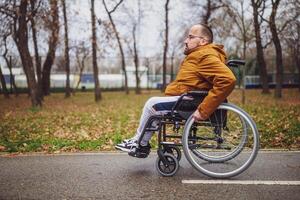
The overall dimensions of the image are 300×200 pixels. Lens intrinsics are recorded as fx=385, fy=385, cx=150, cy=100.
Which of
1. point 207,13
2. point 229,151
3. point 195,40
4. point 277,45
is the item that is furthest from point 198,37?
point 207,13

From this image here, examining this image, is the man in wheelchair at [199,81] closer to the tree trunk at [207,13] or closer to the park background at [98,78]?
the park background at [98,78]

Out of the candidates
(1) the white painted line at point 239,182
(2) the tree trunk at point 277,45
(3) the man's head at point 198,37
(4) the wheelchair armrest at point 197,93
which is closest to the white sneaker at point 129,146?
(1) the white painted line at point 239,182

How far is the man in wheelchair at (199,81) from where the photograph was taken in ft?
13.8

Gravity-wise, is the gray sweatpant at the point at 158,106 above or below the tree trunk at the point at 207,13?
below

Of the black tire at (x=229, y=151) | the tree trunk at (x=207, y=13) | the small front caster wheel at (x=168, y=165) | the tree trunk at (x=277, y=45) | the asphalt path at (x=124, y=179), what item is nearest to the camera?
the asphalt path at (x=124, y=179)

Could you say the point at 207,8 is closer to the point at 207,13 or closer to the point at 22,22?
the point at 207,13

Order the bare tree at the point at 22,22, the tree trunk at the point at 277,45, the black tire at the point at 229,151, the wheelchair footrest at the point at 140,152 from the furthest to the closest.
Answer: the tree trunk at the point at 277,45
the bare tree at the point at 22,22
the wheelchair footrest at the point at 140,152
the black tire at the point at 229,151

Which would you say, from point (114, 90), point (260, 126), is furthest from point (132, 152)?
point (114, 90)

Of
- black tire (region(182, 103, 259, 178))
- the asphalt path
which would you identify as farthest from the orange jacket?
the asphalt path

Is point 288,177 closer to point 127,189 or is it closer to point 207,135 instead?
point 207,135

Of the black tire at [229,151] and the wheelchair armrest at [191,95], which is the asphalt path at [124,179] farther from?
the wheelchair armrest at [191,95]

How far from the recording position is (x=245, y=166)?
4.33m

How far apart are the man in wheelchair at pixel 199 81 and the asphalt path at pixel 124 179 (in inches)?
18.6

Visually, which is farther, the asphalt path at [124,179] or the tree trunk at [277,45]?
the tree trunk at [277,45]
